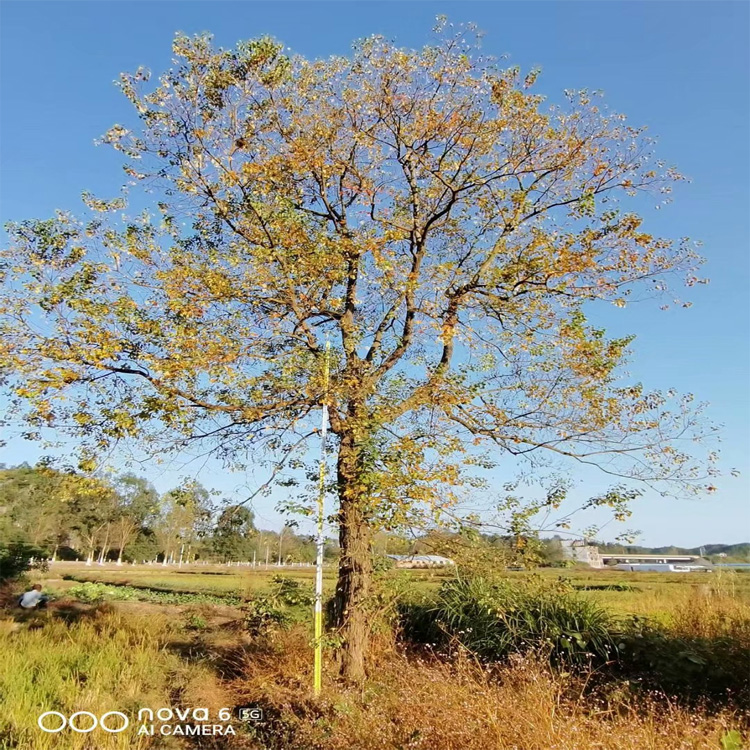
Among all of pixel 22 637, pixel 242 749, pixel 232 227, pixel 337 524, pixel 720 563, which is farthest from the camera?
pixel 720 563

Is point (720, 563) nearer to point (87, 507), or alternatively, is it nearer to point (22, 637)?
point (22, 637)

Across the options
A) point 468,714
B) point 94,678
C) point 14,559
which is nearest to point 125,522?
point 14,559

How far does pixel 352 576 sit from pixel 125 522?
140 feet

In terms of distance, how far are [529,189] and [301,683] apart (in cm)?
726

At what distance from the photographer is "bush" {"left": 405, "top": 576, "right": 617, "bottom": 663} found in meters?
6.45

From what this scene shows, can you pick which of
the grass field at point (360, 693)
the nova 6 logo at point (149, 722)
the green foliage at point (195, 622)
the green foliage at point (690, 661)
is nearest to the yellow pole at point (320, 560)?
the grass field at point (360, 693)

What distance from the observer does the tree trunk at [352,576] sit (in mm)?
6395

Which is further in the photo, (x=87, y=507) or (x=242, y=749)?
(x=87, y=507)

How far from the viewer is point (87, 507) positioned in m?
43.0

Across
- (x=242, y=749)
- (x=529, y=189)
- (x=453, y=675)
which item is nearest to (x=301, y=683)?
(x=242, y=749)

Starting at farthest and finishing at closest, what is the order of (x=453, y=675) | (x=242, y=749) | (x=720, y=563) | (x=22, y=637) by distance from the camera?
(x=720, y=563) < (x=22, y=637) < (x=453, y=675) < (x=242, y=749)

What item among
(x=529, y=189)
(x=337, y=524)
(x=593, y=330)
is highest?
(x=529, y=189)

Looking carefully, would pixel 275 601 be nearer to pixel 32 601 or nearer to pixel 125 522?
pixel 32 601

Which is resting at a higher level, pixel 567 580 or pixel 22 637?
pixel 567 580
